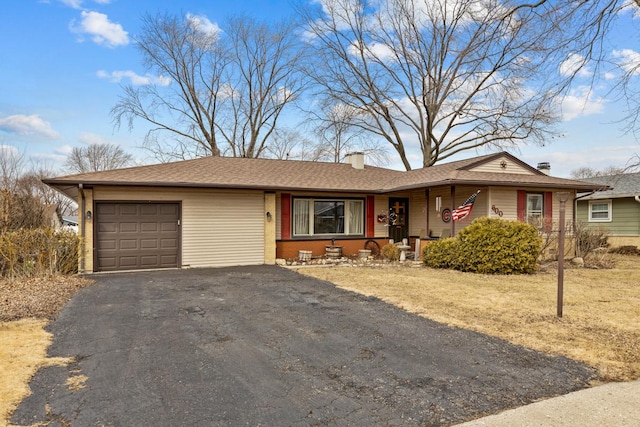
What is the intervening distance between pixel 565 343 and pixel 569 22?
5.60 m

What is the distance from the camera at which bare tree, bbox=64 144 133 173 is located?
95.7ft

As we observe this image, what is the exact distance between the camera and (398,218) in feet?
48.1

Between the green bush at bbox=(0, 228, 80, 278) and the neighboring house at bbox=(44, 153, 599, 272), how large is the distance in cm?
124

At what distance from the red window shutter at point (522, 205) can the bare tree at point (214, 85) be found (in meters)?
17.9

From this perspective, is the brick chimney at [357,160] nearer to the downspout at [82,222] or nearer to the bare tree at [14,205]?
the downspout at [82,222]

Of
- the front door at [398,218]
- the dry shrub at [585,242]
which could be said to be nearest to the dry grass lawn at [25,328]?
the front door at [398,218]

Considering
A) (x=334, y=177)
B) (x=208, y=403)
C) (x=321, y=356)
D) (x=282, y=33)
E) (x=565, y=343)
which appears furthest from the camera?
(x=282, y=33)

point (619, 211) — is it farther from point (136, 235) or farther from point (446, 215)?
point (136, 235)

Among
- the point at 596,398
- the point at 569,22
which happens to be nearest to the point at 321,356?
the point at 596,398

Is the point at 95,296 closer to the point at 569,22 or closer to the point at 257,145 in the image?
the point at 569,22

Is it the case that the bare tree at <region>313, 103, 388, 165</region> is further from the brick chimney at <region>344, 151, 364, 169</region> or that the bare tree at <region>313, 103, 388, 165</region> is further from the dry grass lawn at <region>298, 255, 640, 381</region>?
the dry grass lawn at <region>298, 255, 640, 381</region>

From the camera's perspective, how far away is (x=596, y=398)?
3168 millimetres

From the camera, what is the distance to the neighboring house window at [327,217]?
43.4ft

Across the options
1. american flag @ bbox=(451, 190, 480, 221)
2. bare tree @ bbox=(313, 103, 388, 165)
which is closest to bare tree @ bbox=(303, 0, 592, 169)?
bare tree @ bbox=(313, 103, 388, 165)
